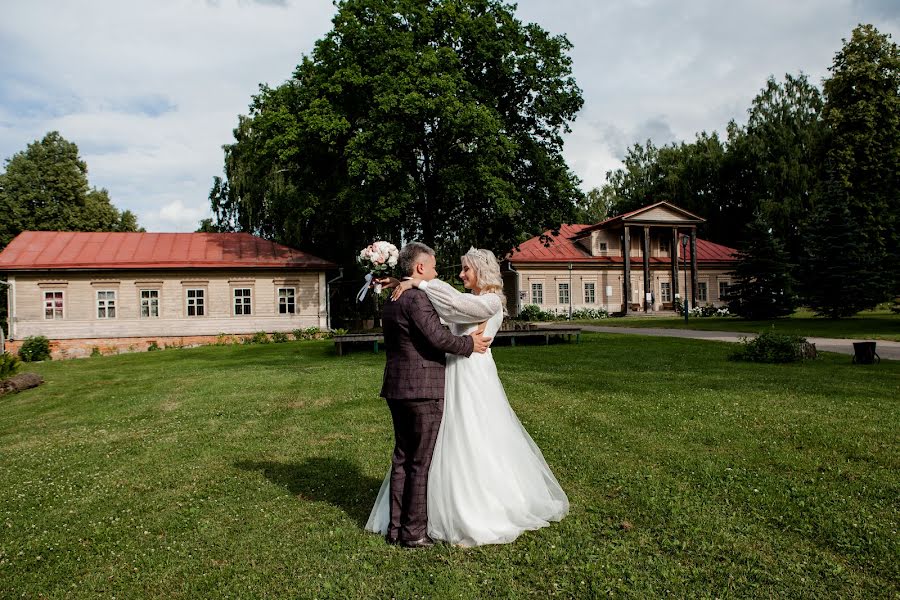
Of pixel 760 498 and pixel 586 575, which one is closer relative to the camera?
pixel 586 575

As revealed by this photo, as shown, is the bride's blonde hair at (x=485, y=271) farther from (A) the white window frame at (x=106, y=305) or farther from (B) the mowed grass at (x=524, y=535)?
(A) the white window frame at (x=106, y=305)

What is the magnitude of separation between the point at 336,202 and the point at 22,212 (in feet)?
94.2

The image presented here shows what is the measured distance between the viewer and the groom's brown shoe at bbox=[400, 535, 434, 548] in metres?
4.18

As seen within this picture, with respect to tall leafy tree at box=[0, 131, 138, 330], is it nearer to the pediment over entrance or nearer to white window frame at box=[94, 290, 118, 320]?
white window frame at box=[94, 290, 118, 320]

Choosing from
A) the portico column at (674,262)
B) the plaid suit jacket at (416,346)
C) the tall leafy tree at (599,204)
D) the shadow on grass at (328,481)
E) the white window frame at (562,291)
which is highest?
the tall leafy tree at (599,204)

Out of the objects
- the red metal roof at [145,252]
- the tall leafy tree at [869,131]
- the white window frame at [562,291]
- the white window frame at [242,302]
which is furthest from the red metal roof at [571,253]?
the white window frame at [242,302]

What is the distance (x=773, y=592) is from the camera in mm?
3451

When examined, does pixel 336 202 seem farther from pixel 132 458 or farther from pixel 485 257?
pixel 485 257

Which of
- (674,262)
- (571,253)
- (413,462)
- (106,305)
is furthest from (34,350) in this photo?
(674,262)

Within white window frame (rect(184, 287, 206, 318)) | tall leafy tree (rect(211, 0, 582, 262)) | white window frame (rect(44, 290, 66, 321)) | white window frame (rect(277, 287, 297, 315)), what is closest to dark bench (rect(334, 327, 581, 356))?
tall leafy tree (rect(211, 0, 582, 262))

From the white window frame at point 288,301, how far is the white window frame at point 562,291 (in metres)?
19.4

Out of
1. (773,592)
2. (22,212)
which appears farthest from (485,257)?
(22,212)

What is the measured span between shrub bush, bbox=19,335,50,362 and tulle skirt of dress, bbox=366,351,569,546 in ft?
81.5

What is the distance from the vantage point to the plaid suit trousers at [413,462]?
164 inches
